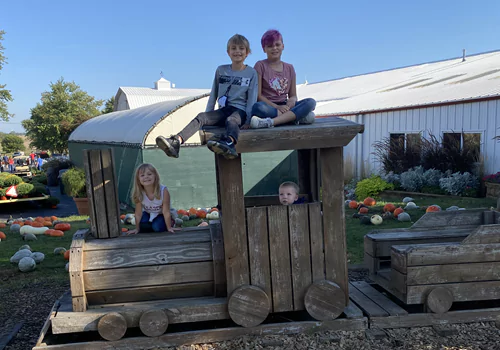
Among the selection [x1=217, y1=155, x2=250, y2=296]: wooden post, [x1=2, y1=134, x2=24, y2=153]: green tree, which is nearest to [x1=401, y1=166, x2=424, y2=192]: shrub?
[x1=217, y1=155, x2=250, y2=296]: wooden post

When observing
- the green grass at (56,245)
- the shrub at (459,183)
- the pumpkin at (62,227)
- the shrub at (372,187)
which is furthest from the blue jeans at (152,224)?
the shrub at (372,187)

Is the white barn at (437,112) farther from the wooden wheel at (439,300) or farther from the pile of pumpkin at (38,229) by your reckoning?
the pile of pumpkin at (38,229)

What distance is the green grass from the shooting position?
5.85 m

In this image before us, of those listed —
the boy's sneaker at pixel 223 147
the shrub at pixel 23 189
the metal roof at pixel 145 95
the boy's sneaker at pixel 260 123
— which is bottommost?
the shrub at pixel 23 189

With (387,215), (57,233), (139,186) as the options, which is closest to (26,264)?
(57,233)

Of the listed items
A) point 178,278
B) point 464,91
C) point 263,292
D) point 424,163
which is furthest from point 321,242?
point 464,91

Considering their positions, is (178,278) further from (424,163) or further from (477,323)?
(424,163)

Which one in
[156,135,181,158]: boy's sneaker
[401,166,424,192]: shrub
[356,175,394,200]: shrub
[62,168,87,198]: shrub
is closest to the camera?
[156,135,181,158]: boy's sneaker

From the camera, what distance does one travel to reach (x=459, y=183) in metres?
11.7

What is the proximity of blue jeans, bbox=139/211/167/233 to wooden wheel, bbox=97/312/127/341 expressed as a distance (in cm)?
89

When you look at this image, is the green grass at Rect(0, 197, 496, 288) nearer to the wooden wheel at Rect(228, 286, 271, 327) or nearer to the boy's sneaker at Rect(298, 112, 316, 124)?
the wooden wheel at Rect(228, 286, 271, 327)

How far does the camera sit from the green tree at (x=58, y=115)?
43812 mm

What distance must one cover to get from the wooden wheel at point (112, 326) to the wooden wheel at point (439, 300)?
2437 mm

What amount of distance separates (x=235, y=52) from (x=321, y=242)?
71.6 inches
